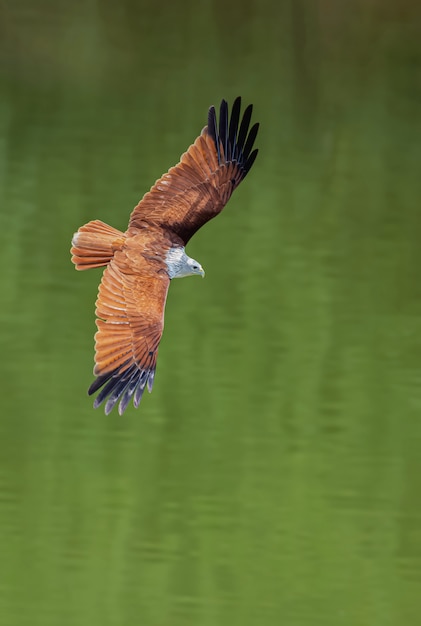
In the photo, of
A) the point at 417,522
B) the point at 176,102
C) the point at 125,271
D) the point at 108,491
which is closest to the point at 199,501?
the point at 108,491

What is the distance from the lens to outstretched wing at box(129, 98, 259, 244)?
2.79 m

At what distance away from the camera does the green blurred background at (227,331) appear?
4539mm

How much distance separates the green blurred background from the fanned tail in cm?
207

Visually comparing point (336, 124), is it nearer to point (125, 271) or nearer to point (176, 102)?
point (176, 102)

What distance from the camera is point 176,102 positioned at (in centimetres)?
544

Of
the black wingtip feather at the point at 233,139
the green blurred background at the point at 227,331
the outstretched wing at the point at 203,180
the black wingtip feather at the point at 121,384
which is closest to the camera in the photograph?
the black wingtip feather at the point at 121,384

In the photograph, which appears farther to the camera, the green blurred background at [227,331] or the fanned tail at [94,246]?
the green blurred background at [227,331]

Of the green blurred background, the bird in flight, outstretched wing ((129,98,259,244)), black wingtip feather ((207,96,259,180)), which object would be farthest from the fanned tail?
the green blurred background

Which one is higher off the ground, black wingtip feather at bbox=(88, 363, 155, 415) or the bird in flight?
the bird in flight


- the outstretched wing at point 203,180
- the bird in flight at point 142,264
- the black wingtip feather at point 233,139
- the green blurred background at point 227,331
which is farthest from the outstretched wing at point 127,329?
the green blurred background at point 227,331

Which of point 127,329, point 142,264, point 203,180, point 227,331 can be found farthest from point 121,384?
point 227,331

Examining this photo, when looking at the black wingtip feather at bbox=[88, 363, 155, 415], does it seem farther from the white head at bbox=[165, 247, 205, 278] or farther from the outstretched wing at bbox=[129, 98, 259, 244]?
the outstretched wing at bbox=[129, 98, 259, 244]

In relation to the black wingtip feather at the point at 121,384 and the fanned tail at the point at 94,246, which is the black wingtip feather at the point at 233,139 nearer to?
the fanned tail at the point at 94,246

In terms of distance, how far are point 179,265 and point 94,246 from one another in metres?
0.19
